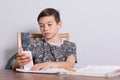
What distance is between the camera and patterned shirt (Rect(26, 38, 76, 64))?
5.76 ft

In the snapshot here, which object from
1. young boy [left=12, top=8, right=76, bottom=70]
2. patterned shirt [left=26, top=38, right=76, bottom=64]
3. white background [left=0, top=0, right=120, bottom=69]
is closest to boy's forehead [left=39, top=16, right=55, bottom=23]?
young boy [left=12, top=8, right=76, bottom=70]

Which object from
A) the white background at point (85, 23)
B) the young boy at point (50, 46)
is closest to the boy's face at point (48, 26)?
the young boy at point (50, 46)

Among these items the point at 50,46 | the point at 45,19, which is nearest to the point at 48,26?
the point at 45,19

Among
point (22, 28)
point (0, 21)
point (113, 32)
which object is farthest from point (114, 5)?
point (0, 21)

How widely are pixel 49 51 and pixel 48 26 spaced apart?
0.18m

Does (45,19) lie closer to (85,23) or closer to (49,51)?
(49,51)

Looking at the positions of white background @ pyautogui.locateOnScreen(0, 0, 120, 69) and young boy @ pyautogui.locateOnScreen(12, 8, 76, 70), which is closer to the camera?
young boy @ pyautogui.locateOnScreen(12, 8, 76, 70)

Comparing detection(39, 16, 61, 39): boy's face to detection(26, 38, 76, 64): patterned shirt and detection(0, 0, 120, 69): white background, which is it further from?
detection(0, 0, 120, 69): white background

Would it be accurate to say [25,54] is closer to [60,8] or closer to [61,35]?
[61,35]

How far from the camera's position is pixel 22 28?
7.59 ft

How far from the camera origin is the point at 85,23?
7.09 feet

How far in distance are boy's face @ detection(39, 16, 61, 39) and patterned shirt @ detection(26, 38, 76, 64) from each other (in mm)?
73

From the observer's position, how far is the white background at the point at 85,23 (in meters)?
2.10

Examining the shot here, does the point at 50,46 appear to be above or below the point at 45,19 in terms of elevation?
below
